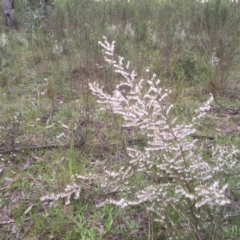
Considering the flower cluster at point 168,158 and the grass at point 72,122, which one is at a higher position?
the flower cluster at point 168,158

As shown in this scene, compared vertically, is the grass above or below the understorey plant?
below

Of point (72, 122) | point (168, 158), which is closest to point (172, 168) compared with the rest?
point (168, 158)

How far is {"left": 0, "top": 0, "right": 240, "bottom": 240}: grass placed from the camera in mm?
2258

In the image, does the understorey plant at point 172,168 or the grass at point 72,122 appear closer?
the understorey plant at point 172,168

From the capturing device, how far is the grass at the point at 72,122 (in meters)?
2.26

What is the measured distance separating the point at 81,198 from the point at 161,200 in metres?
0.81

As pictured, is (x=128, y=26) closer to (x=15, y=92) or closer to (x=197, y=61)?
(x=197, y=61)

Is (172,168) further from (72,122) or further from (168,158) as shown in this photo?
(72,122)

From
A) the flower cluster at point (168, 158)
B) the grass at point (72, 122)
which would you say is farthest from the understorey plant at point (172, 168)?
the grass at point (72, 122)

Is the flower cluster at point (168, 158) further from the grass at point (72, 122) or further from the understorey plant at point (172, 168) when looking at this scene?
the grass at point (72, 122)

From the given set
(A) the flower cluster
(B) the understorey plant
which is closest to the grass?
(B) the understorey plant

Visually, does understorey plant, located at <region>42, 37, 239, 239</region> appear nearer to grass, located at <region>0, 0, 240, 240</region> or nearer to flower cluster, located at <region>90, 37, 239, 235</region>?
flower cluster, located at <region>90, 37, 239, 235</region>

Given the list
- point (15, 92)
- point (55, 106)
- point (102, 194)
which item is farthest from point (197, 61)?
point (102, 194)

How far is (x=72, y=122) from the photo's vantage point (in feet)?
11.6
